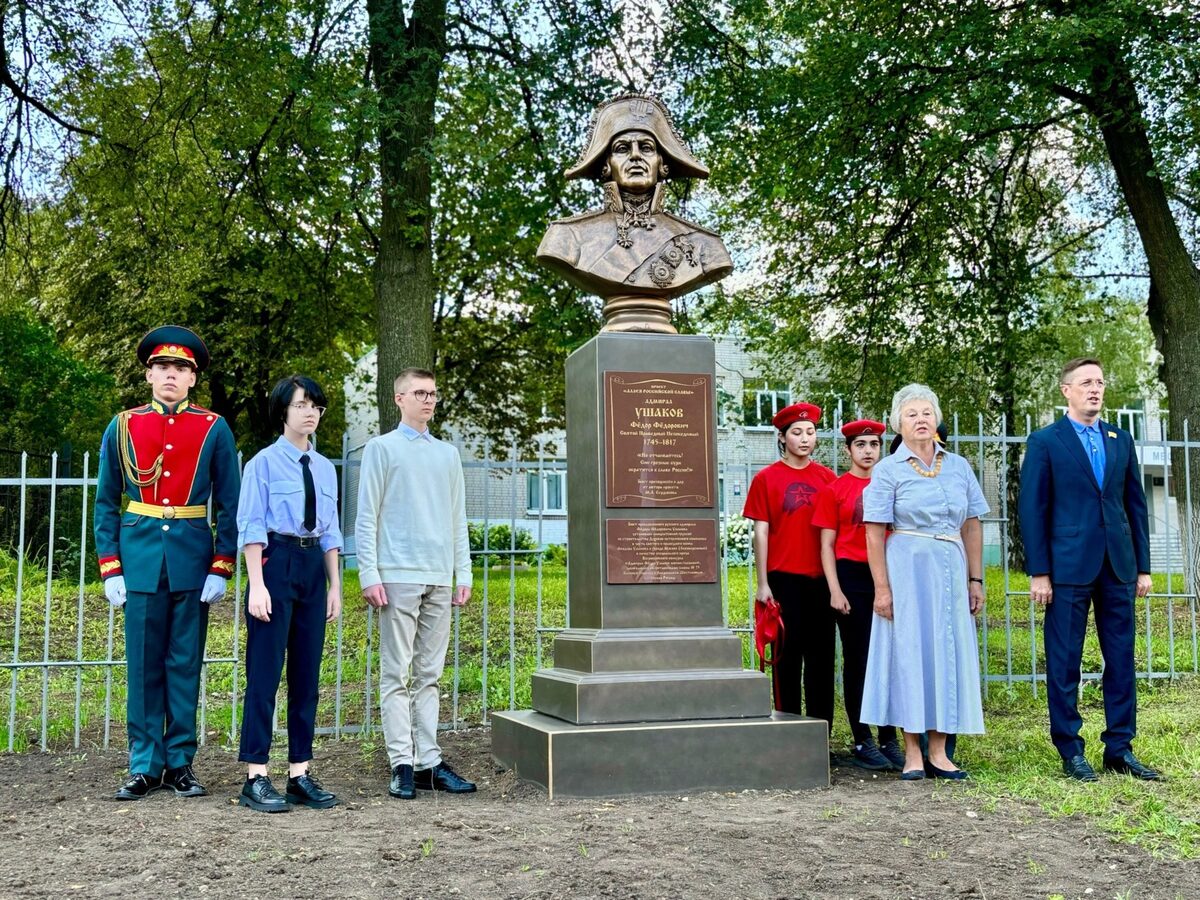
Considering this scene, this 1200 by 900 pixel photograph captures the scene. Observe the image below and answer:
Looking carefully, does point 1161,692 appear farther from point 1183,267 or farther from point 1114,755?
point 1183,267

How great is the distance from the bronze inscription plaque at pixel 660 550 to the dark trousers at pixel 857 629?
881 millimetres

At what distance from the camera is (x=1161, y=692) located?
840 cm

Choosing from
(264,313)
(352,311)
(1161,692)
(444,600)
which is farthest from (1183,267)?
(264,313)

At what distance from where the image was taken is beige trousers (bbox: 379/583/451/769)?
5.55 m

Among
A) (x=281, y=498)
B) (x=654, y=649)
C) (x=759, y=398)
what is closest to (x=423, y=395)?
(x=281, y=498)

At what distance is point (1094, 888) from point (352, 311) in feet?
45.5

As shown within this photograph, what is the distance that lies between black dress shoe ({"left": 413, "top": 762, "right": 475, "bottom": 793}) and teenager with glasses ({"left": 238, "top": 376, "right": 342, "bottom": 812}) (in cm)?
54

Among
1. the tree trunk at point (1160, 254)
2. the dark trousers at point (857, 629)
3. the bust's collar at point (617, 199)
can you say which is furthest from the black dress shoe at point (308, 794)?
the tree trunk at point (1160, 254)

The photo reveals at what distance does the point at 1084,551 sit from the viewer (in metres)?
5.76

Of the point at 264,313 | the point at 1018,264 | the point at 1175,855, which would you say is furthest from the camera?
the point at 264,313

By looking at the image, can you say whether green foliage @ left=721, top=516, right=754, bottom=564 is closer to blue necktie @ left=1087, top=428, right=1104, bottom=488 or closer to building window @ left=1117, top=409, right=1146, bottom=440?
building window @ left=1117, top=409, right=1146, bottom=440

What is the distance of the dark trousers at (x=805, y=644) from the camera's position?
6395 mm

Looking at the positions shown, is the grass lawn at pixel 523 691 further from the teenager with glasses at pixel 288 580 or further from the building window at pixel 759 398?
the building window at pixel 759 398

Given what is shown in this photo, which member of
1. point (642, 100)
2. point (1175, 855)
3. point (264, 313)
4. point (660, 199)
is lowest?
point (1175, 855)
